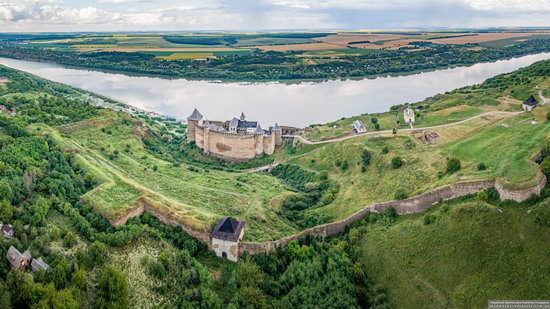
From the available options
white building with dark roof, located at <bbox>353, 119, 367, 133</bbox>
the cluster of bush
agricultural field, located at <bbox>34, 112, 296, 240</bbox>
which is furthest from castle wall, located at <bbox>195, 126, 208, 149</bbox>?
white building with dark roof, located at <bbox>353, 119, 367, 133</bbox>

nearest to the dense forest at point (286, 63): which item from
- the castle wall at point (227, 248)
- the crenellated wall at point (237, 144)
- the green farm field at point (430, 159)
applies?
the crenellated wall at point (237, 144)

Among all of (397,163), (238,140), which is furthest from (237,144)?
(397,163)

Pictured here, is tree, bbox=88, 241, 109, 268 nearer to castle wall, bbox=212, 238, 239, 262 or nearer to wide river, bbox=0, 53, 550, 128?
castle wall, bbox=212, 238, 239, 262

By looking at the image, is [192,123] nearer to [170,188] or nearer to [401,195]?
[170,188]

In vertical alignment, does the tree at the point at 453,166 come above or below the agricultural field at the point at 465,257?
above

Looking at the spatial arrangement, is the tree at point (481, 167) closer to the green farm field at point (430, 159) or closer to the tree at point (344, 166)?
the green farm field at point (430, 159)

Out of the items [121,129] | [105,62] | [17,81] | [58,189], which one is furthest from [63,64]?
[58,189]
